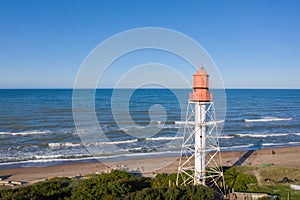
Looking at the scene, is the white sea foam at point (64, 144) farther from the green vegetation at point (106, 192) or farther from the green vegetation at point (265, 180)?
the green vegetation at point (265, 180)

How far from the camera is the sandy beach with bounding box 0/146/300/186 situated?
21.8 m

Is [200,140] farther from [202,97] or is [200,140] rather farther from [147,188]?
[147,188]

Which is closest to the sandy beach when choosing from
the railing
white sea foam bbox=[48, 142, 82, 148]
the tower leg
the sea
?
the sea

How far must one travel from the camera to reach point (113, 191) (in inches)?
498

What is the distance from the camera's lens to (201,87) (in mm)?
13812

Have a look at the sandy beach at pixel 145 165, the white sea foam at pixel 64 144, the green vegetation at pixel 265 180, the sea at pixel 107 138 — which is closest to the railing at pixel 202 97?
the green vegetation at pixel 265 180

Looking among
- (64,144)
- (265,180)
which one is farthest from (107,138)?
(265,180)

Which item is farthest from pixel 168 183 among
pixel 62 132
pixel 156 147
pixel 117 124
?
pixel 117 124

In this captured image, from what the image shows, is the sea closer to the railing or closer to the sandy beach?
the sandy beach

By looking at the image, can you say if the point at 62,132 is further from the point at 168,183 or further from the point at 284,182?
the point at 284,182

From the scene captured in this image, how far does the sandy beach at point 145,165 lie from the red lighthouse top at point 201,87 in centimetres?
903

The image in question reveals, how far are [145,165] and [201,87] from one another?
12.1 metres

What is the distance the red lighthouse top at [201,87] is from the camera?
13.8m

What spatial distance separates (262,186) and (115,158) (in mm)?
14089
